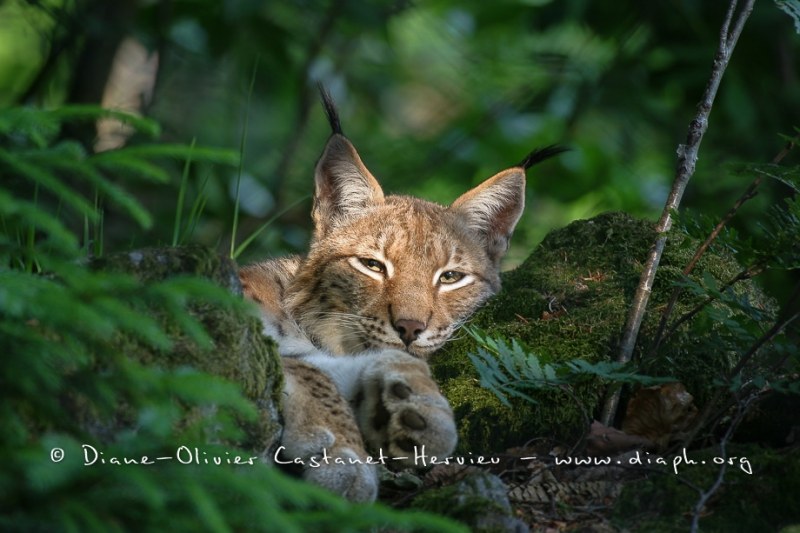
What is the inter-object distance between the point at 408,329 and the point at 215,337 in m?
1.68

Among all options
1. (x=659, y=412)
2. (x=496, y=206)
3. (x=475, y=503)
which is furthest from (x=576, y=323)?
(x=475, y=503)

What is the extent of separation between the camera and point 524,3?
7.39 m

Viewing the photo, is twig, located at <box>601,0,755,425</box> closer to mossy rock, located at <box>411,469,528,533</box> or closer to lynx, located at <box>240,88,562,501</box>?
lynx, located at <box>240,88,562,501</box>

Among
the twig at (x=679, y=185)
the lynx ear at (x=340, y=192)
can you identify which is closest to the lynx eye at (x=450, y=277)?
the lynx ear at (x=340, y=192)

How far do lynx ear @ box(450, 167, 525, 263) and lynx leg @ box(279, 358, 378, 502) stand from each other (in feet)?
7.16

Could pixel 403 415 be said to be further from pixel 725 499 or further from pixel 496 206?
pixel 496 206

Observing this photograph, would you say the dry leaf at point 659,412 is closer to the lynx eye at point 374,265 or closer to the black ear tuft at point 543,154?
the lynx eye at point 374,265

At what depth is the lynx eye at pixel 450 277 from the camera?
4887 mm

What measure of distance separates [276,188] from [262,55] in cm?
119

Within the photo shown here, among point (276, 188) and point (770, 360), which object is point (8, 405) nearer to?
point (770, 360)

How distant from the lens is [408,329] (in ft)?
14.4

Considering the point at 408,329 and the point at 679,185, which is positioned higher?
the point at 679,185

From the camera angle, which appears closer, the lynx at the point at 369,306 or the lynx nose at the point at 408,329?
the lynx at the point at 369,306

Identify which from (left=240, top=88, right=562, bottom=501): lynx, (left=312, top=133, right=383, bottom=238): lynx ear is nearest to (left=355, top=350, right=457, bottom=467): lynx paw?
(left=240, top=88, right=562, bottom=501): lynx
